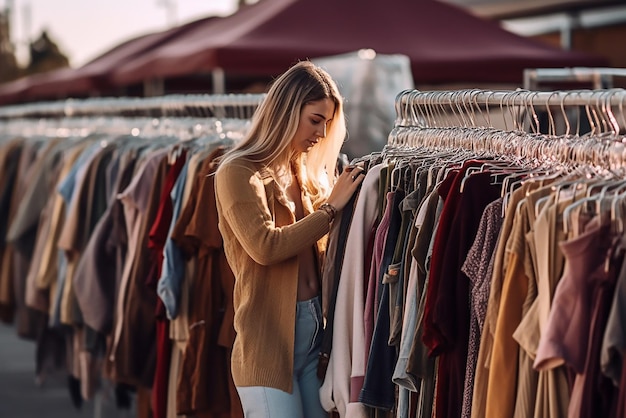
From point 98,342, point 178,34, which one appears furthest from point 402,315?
point 178,34

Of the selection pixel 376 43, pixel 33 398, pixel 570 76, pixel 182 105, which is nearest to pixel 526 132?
pixel 182 105

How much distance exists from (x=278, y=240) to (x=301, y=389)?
57 cm

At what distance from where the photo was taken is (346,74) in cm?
678

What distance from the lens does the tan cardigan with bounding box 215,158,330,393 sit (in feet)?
13.4

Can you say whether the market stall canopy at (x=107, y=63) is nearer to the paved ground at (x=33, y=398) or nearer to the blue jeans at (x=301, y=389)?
the paved ground at (x=33, y=398)

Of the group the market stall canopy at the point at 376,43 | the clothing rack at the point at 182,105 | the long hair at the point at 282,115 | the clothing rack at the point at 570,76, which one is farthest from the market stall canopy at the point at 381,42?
the long hair at the point at 282,115

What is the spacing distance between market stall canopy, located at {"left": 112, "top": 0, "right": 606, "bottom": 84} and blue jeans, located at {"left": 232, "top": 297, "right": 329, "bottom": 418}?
4.55 meters

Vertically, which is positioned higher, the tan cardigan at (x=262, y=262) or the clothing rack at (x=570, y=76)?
the clothing rack at (x=570, y=76)

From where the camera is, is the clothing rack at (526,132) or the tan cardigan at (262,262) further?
the tan cardigan at (262,262)

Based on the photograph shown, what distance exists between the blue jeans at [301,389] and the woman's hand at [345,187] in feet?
1.23

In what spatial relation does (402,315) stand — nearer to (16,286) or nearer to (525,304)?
(525,304)

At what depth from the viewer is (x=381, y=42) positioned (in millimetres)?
9203

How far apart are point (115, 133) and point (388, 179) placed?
150 inches

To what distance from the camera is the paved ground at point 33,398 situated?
8.65 metres
